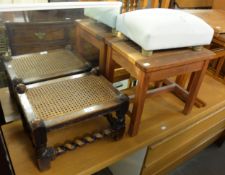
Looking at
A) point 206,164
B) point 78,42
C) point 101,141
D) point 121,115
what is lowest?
point 206,164

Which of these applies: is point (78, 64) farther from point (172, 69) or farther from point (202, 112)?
point (202, 112)

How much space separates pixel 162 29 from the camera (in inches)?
29.3

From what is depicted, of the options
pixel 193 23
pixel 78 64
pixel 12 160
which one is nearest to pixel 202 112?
pixel 193 23

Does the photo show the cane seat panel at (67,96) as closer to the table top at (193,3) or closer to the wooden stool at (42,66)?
the wooden stool at (42,66)

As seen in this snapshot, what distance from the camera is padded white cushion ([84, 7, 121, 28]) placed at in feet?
2.99

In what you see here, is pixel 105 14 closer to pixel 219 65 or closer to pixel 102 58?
pixel 102 58

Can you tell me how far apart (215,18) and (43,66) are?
1.12 metres

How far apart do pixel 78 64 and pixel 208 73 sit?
101 cm

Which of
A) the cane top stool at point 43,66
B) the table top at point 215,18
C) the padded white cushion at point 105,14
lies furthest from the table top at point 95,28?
the table top at point 215,18

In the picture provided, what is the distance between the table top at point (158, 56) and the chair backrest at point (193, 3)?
0.66 metres

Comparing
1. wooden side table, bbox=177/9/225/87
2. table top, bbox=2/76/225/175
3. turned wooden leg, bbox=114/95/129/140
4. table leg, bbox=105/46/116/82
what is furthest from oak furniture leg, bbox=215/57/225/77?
turned wooden leg, bbox=114/95/129/140

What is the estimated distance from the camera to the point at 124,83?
1267 millimetres

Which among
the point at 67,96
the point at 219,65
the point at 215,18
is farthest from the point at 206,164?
the point at 67,96

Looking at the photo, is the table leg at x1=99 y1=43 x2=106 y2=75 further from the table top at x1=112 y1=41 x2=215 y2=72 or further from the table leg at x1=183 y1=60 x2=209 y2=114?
the table leg at x1=183 y1=60 x2=209 y2=114
